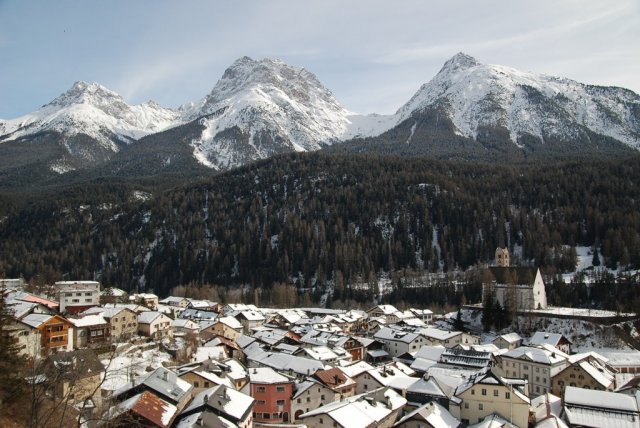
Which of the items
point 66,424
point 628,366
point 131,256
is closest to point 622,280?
point 628,366

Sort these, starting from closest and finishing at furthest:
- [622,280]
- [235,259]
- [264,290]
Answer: [622,280]
[264,290]
[235,259]

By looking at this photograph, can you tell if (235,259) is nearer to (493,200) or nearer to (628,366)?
(493,200)

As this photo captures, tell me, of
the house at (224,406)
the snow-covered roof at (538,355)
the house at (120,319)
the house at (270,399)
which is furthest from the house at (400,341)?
the house at (224,406)

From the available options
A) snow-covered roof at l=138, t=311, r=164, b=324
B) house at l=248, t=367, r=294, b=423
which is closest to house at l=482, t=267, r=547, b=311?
house at l=248, t=367, r=294, b=423

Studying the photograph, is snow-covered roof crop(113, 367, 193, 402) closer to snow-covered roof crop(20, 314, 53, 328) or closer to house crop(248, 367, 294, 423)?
house crop(248, 367, 294, 423)

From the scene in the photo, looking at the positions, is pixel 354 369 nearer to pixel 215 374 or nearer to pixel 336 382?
pixel 336 382

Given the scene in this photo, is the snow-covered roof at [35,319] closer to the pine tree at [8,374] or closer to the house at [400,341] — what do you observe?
the pine tree at [8,374]
